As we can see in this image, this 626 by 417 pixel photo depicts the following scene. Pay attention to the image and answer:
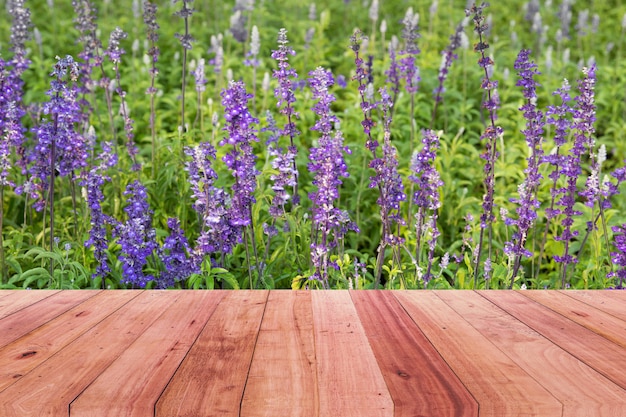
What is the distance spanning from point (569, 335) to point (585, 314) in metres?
0.28

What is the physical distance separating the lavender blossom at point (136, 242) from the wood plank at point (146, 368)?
2.68ft

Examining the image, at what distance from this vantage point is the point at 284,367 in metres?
1.49

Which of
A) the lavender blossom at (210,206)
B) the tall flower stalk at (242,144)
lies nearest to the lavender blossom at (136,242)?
the lavender blossom at (210,206)

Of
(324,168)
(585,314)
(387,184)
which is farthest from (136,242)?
(585,314)

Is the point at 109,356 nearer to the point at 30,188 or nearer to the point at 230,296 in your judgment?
the point at 230,296

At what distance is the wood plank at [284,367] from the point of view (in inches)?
49.7

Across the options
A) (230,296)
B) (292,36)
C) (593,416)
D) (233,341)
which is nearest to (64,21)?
(292,36)

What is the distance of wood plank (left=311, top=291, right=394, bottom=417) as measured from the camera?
1.26 metres

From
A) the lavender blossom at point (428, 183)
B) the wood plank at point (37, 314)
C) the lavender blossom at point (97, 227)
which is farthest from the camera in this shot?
the lavender blossom at point (97, 227)

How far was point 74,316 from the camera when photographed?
197 cm

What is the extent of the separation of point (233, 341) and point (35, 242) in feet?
7.11

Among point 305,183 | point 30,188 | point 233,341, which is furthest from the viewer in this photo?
point 305,183

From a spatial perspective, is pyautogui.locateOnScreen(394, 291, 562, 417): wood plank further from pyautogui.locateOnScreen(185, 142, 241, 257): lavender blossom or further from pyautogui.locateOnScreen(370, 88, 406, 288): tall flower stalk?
pyautogui.locateOnScreen(185, 142, 241, 257): lavender blossom

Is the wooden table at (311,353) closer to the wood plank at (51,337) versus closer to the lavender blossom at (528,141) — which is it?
the wood plank at (51,337)
